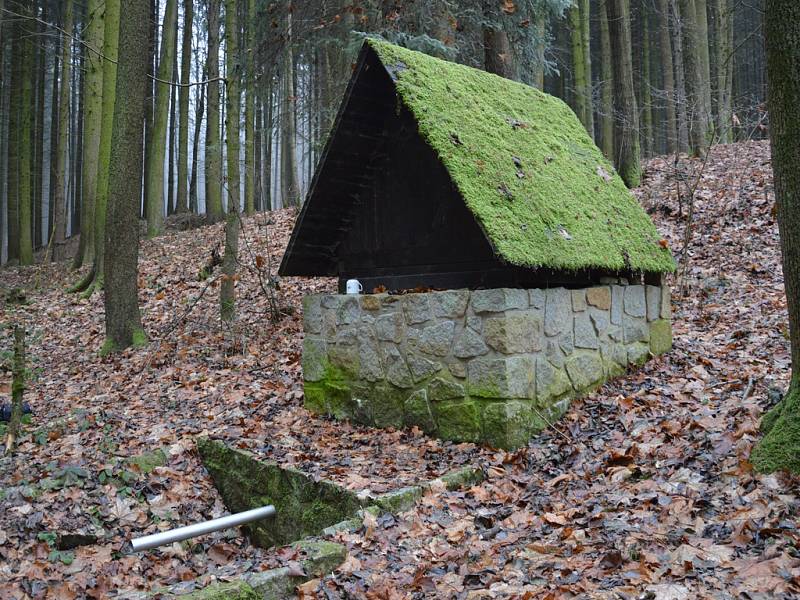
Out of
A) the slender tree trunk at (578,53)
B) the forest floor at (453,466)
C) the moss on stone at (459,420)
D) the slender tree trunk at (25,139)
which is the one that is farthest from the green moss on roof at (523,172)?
the slender tree trunk at (25,139)

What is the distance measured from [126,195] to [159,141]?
8701mm

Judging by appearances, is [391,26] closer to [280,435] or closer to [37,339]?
[280,435]

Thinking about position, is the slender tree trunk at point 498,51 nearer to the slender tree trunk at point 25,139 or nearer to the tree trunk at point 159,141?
the tree trunk at point 159,141

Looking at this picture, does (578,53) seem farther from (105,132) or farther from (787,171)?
(787,171)

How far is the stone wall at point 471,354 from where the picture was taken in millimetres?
4980

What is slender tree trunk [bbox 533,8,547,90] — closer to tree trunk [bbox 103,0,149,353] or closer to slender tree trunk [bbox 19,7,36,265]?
tree trunk [bbox 103,0,149,353]

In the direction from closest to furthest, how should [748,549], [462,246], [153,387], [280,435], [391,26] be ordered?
1. [748,549]
2. [462,246]
3. [280,435]
4. [153,387]
5. [391,26]

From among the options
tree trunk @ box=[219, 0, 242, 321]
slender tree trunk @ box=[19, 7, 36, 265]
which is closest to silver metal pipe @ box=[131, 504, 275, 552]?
tree trunk @ box=[219, 0, 242, 321]

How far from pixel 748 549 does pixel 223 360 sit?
6.78 m

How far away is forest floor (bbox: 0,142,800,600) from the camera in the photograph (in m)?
3.18

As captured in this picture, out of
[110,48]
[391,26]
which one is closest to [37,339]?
[110,48]

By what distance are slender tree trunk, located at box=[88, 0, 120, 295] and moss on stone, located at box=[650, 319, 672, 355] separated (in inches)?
414

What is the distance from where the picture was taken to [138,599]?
122 inches

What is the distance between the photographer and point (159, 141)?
55.7 feet
